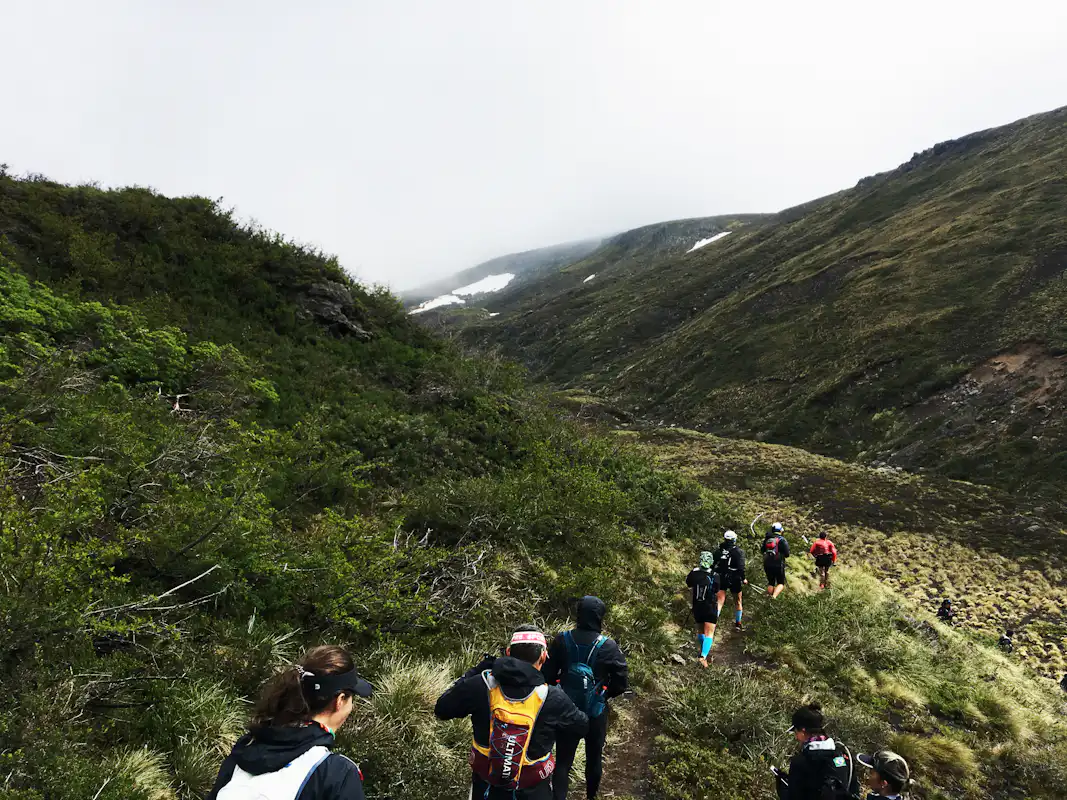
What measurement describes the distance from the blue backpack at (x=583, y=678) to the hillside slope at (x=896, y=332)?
31.8 meters

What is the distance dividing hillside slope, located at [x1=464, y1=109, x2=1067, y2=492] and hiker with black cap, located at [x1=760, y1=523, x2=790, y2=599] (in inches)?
945

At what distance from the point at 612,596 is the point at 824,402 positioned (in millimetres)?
39761

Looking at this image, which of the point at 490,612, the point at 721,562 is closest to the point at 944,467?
the point at 721,562

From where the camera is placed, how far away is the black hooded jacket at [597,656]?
4285mm

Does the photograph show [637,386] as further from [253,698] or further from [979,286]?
[253,698]

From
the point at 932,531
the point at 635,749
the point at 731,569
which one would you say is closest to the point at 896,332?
the point at 932,531

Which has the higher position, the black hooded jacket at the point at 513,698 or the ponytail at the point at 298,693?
the ponytail at the point at 298,693

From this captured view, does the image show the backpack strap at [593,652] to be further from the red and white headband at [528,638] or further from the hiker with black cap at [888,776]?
the hiker with black cap at [888,776]

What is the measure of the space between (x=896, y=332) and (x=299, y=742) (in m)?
52.9

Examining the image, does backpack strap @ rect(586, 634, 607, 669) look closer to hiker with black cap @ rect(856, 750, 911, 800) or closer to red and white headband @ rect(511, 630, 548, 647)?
red and white headband @ rect(511, 630, 548, 647)

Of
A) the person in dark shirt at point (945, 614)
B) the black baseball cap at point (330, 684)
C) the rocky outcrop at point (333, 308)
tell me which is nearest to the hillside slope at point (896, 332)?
the person in dark shirt at point (945, 614)

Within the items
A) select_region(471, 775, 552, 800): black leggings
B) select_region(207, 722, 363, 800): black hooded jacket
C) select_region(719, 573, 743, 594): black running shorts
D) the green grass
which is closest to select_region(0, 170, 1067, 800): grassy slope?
select_region(719, 573, 743, 594): black running shorts

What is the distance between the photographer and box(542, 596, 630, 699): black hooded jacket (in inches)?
169

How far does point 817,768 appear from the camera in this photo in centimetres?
395
